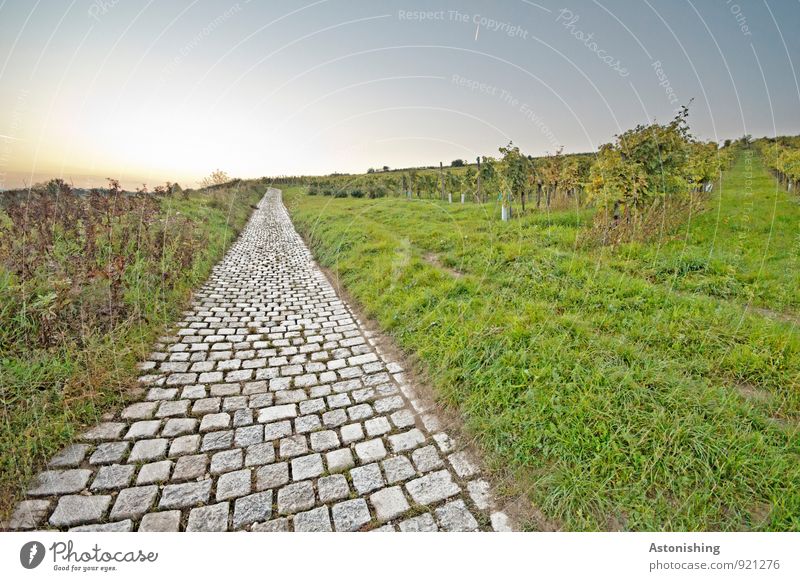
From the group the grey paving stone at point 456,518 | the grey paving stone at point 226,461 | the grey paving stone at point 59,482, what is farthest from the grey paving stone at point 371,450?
the grey paving stone at point 59,482

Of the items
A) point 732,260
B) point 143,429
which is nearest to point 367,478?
point 143,429

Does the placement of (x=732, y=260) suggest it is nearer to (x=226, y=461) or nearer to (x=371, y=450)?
(x=371, y=450)

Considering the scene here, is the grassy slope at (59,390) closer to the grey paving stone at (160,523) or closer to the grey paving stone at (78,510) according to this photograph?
the grey paving stone at (78,510)

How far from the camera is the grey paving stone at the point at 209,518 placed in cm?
221

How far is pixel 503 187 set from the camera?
12.5 meters

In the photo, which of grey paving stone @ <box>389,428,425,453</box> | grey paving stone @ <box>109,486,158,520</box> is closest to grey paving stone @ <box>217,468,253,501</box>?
grey paving stone @ <box>109,486,158,520</box>

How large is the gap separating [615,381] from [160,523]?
3820 millimetres

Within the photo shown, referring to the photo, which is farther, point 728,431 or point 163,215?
point 163,215

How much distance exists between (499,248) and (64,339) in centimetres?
751

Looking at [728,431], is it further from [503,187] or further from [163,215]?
[163,215]

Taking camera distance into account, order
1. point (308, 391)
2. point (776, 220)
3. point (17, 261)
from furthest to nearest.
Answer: point (776, 220)
point (17, 261)
point (308, 391)

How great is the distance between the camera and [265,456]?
2.79 metres

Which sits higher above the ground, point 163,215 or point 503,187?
point 503,187
